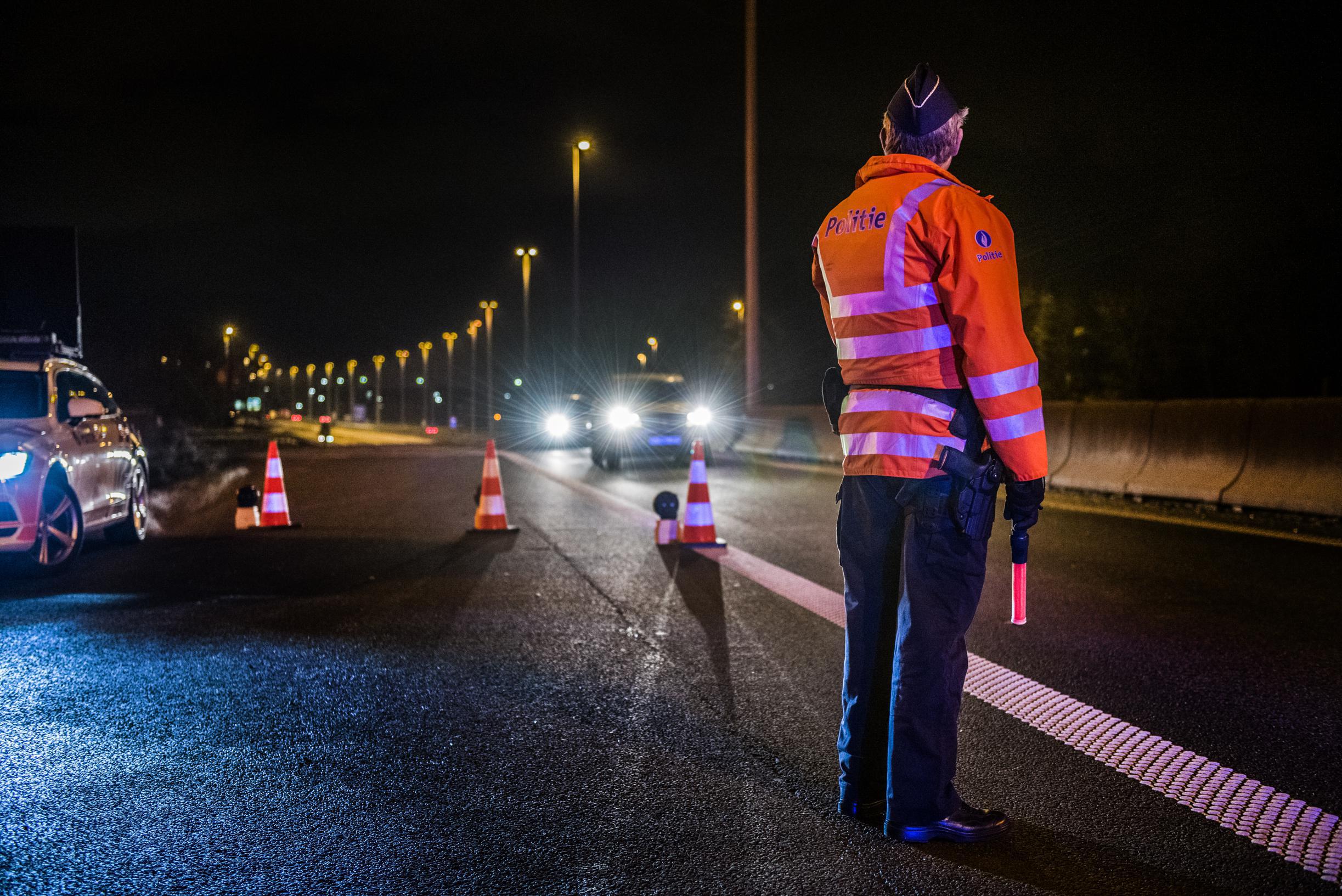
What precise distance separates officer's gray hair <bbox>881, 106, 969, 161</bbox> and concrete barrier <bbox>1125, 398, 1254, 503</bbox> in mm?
9777

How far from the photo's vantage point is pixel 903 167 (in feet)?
9.81

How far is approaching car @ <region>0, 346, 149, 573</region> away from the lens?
7.58m

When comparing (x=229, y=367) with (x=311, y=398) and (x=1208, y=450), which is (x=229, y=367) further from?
(x=311, y=398)

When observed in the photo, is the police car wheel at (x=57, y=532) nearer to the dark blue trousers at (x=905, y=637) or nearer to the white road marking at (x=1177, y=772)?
the white road marking at (x=1177, y=772)

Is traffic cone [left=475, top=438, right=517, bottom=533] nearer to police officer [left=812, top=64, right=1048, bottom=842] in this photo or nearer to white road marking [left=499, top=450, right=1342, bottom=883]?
white road marking [left=499, top=450, right=1342, bottom=883]

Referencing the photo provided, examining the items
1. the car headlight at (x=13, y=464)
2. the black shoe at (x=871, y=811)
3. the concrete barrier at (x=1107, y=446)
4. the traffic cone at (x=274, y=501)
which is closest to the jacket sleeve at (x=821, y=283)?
the black shoe at (x=871, y=811)

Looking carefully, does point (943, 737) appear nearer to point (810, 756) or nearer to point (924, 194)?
point (810, 756)

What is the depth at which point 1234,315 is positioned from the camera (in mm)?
30656

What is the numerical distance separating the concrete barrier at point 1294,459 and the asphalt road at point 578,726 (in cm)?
254

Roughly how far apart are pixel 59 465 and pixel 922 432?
24.1 feet

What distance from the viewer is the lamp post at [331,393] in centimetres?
12174

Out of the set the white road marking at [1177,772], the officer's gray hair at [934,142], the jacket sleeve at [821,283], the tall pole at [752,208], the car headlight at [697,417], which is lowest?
the white road marking at [1177,772]

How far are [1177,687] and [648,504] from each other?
8621 mm

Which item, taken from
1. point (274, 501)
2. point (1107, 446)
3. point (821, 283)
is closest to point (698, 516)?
point (274, 501)
